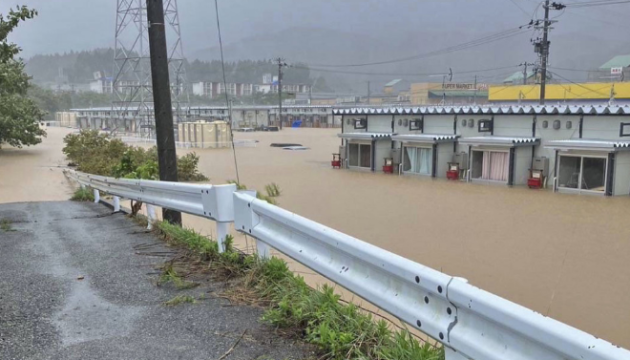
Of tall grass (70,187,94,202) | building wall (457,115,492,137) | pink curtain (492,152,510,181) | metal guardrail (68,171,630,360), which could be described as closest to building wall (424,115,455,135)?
building wall (457,115,492,137)

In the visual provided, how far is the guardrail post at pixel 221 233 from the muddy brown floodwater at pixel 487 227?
3.52 meters

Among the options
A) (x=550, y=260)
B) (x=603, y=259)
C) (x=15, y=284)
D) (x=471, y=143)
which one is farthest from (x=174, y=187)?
(x=471, y=143)

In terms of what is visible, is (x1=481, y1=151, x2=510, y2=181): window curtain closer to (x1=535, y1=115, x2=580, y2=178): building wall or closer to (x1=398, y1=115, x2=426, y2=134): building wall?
(x1=535, y1=115, x2=580, y2=178): building wall

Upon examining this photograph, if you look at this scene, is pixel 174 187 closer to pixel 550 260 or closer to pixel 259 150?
pixel 550 260

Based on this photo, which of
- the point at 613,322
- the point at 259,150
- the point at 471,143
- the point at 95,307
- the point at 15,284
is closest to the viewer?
the point at 95,307

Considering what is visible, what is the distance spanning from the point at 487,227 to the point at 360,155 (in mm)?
20599

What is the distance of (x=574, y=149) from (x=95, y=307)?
84.8ft

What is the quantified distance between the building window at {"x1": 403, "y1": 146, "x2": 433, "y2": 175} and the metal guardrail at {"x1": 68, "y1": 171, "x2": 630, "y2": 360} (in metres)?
29.5

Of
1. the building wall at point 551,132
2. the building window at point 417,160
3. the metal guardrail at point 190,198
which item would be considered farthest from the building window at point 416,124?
the metal guardrail at point 190,198

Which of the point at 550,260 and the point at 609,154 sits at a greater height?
the point at 609,154

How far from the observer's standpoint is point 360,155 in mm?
38375

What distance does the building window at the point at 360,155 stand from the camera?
3775 centimetres

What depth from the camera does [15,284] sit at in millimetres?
4809

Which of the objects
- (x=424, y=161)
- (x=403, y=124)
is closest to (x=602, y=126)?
(x=424, y=161)
